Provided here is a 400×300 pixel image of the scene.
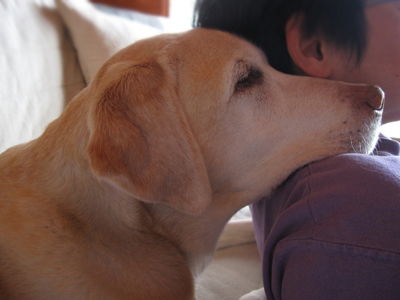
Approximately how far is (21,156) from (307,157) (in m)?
0.80

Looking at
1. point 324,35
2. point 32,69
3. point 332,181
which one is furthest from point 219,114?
point 32,69

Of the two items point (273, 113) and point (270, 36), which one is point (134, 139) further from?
point (270, 36)

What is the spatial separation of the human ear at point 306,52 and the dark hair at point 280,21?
18 mm

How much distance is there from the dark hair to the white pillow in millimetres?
621

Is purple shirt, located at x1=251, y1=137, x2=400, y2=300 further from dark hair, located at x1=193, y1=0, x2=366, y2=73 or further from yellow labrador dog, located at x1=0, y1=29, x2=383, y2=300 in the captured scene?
dark hair, located at x1=193, y1=0, x2=366, y2=73

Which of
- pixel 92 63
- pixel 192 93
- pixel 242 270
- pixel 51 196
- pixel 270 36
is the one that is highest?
pixel 270 36

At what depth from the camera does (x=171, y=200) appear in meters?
0.89

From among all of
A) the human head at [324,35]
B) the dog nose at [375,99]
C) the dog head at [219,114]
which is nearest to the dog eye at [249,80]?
the dog head at [219,114]

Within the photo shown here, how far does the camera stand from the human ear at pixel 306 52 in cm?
118

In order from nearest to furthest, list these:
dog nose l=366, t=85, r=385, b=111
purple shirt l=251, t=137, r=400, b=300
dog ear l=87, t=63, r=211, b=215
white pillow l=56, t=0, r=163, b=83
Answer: purple shirt l=251, t=137, r=400, b=300 < dog ear l=87, t=63, r=211, b=215 < dog nose l=366, t=85, r=385, b=111 < white pillow l=56, t=0, r=163, b=83

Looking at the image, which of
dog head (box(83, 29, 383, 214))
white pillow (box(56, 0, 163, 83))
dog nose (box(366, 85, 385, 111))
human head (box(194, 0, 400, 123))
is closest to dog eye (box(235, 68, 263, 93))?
dog head (box(83, 29, 383, 214))

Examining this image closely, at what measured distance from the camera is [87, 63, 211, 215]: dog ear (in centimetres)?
82

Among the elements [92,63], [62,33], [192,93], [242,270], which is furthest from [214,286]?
[62,33]

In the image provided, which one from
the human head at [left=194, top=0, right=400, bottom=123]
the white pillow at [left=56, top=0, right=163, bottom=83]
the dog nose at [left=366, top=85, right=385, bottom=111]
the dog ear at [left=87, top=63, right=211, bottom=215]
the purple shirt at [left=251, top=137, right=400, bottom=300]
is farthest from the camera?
the white pillow at [left=56, top=0, right=163, bottom=83]
